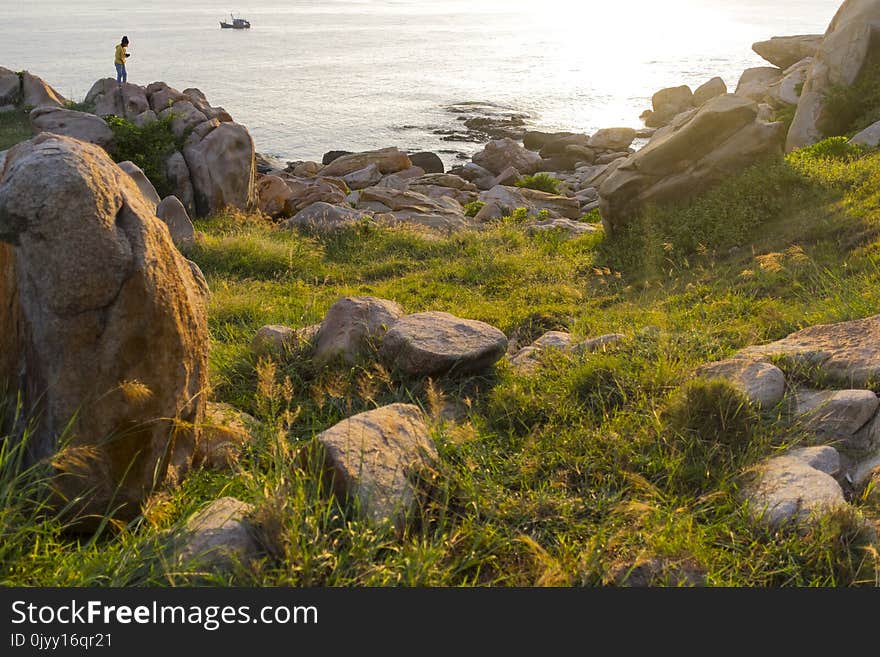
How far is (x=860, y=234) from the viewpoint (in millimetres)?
12617

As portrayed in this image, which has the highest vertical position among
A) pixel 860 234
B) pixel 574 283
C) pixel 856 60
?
pixel 856 60

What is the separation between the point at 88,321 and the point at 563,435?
4.05m

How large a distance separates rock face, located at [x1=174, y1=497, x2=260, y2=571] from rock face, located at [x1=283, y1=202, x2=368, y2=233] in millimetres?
15646

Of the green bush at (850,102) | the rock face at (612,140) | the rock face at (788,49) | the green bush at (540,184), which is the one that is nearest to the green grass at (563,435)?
the green bush at (850,102)

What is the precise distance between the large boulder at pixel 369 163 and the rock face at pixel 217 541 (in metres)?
37.5

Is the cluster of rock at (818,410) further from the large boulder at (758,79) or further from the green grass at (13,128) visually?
the large boulder at (758,79)

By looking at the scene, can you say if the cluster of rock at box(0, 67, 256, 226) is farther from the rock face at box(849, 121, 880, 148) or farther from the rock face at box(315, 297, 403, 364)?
the rock face at box(849, 121, 880, 148)

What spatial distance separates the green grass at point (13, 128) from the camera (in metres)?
32.1

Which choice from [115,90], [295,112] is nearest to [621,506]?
[115,90]

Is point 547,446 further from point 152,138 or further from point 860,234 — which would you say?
point 152,138

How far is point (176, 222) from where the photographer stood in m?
18.2

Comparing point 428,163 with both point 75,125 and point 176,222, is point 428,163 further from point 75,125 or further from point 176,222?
point 176,222

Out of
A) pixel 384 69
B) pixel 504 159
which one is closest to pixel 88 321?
pixel 504 159

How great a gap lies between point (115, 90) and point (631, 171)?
28790mm
